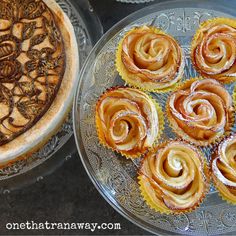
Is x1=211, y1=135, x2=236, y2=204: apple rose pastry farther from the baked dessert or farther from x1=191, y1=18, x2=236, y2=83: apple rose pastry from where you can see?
the baked dessert

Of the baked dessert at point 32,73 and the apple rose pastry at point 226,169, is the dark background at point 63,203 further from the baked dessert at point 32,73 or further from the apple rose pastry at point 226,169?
the apple rose pastry at point 226,169

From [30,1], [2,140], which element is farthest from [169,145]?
[30,1]

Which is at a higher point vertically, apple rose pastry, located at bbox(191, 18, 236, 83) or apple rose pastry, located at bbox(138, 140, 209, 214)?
apple rose pastry, located at bbox(191, 18, 236, 83)

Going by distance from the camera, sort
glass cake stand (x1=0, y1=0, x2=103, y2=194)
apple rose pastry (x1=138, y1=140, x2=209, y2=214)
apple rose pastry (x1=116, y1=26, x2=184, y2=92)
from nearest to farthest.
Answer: apple rose pastry (x1=138, y1=140, x2=209, y2=214), apple rose pastry (x1=116, y1=26, x2=184, y2=92), glass cake stand (x1=0, y1=0, x2=103, y2=194)

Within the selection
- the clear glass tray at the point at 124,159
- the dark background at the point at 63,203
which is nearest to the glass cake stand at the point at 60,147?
the dark background at the point at 63,203

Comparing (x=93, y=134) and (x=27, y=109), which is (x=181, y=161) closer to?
(x=93, y=134)

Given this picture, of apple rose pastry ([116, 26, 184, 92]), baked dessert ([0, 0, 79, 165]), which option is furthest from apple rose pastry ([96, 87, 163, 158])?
baked dessert ([0, 0, 79, 165])

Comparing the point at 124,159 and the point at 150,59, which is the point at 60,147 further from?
the point at 150,59
